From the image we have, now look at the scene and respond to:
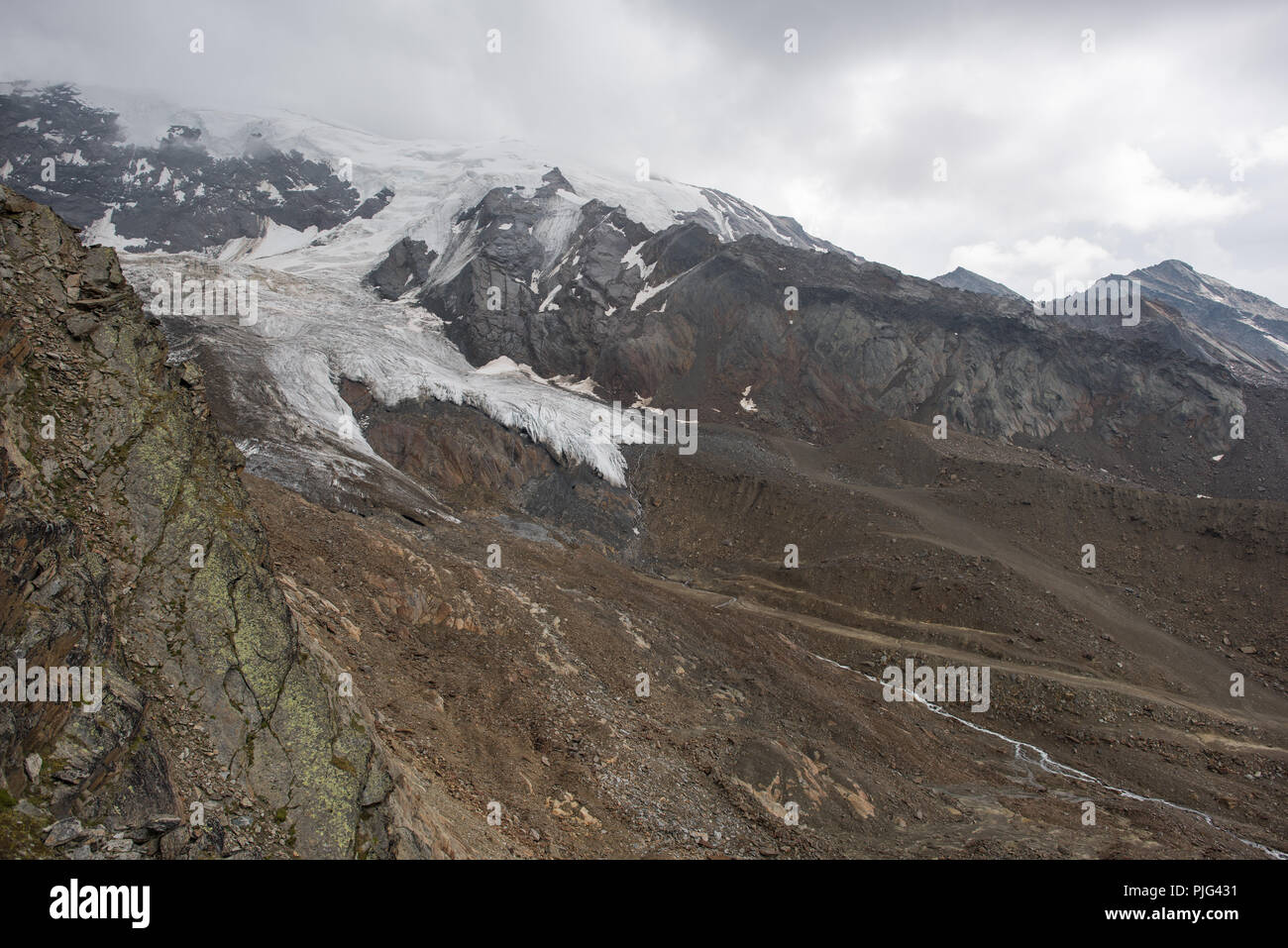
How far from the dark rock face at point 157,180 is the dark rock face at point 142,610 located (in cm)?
9596

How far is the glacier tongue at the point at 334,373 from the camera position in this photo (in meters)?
41.0

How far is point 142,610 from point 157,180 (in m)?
113

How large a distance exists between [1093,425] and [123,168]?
121 meters

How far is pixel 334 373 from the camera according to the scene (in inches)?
1859

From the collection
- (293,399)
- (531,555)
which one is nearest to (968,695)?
(531,555)

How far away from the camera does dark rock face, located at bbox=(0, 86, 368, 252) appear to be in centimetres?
8781

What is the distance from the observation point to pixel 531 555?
2731cm

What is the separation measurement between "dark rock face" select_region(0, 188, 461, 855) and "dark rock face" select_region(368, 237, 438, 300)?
230ft

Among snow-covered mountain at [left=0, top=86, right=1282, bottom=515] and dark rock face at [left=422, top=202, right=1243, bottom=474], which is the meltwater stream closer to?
snow-covered mountain at [left=0, top=86, right=1282, bottom=515]

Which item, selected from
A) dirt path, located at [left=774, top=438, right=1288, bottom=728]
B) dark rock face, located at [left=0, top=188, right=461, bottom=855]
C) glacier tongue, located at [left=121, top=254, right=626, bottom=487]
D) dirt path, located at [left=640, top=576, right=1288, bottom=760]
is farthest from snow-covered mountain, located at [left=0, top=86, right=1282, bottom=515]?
dark rock face, located at [left=0, top=188, right=461, bottom=855]

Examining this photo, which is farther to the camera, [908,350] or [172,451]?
[908,350]

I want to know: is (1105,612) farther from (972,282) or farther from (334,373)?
(972,282)
